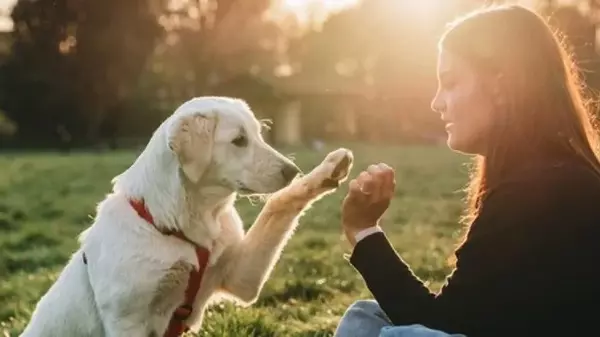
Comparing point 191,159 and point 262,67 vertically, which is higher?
point 191,159

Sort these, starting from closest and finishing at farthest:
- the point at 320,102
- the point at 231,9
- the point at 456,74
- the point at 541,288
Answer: the point at 541,288 → the point at 456,74 → the point at 231,9 → the point at 320,102

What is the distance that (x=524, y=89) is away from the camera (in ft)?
9.86

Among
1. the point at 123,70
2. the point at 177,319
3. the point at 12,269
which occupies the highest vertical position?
the point at 177,319

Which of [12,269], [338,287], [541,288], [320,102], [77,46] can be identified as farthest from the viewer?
[320,102]

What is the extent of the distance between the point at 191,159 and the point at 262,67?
44768 mm

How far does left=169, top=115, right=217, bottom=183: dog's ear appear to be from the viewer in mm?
3932

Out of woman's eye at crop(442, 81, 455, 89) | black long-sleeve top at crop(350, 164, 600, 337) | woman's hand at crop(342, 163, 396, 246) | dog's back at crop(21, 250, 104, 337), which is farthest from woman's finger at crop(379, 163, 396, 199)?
dog's back at crop(21, 250, 104, 337)

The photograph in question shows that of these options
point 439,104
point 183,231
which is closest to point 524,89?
point 439,104

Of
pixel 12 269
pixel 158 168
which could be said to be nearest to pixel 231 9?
pixel 12 269

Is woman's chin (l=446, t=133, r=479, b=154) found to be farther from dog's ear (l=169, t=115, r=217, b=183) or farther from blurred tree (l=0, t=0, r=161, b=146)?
blurred tree (l=0, t=0, r=161, b=146)

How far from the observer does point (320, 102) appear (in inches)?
2089

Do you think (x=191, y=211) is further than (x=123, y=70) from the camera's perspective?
No

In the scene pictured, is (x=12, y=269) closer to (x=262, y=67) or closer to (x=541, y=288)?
(x=541, y=288)

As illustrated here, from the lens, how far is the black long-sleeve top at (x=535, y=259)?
279 centimetres
